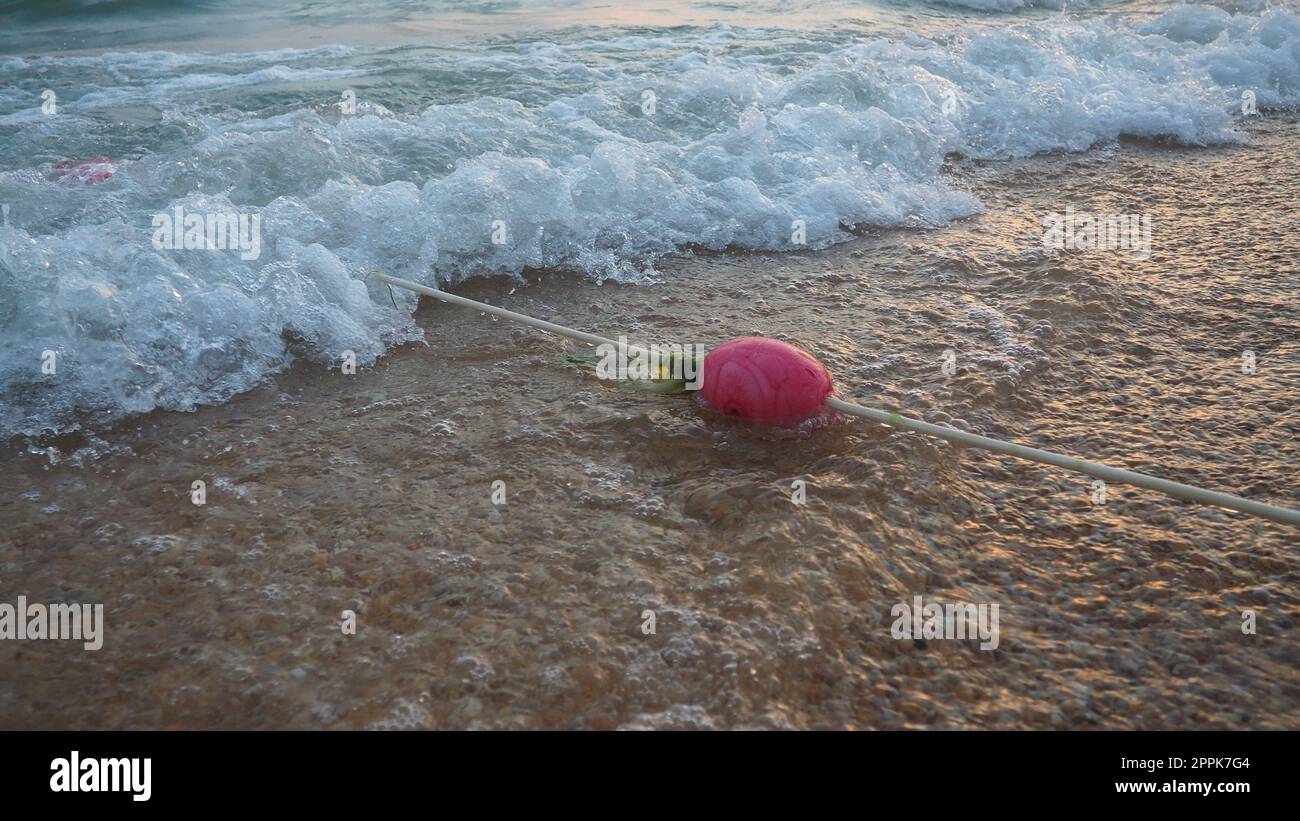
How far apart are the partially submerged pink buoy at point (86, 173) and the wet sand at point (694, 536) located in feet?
6.51

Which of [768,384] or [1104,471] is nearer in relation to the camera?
[1104,471]

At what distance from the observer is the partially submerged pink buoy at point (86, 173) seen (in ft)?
15.4

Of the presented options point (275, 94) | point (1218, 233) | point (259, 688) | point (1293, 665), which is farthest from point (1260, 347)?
point (275, 94)

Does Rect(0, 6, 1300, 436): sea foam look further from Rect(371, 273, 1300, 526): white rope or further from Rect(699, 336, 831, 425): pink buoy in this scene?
Rect(371, 273, 1300, 526): white rope

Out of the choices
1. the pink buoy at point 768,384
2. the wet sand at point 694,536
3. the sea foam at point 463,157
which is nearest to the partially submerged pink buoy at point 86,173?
the sea foam at point 463,157

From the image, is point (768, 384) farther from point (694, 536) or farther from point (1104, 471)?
point (1104, 471)

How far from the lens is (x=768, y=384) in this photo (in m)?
3.08

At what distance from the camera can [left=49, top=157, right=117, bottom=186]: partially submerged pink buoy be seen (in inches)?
185

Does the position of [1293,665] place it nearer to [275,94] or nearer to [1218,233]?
[1218,233]

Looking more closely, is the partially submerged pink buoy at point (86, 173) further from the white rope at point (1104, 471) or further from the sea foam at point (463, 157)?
the white rope at point (1104, 471)

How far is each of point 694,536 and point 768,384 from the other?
25.9 inches

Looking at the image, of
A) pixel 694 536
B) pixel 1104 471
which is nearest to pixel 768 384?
pixel 694 536

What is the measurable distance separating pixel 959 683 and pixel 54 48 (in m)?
8.90

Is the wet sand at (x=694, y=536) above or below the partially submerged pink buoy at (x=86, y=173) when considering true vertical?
below
